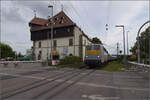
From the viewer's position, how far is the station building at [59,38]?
141ft

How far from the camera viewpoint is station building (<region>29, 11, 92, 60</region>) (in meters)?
42.9

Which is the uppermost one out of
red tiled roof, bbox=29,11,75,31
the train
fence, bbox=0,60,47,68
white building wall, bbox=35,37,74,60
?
red tiled roof, bbox=29,11,75,31

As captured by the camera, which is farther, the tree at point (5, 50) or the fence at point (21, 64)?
the tree at point (5, 50)

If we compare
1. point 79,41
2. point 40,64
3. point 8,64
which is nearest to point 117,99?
point 40,64

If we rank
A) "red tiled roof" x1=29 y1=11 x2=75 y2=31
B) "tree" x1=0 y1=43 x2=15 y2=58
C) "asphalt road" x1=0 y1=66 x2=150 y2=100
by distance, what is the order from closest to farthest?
1. "asphalt road" x1=0 y1=66 x2=150 y2=100
2. "red tiled roof" x1=29 y1=11 x2=75 y2=31
3. "tree" x1=0 y1=43 x2=15 y2=58

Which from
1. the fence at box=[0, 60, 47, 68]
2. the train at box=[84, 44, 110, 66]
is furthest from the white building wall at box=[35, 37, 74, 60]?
the train at box=[84, 44, 110, 66]

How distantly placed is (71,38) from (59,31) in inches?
204

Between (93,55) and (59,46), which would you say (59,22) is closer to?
(59,46)

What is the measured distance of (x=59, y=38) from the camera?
150 ft

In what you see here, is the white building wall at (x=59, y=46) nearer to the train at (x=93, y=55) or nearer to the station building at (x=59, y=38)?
the station building at (x=59, y=38)

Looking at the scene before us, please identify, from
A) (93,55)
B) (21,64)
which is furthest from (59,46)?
(93,55)

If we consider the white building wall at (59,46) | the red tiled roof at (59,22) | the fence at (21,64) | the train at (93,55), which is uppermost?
the red tiled roof at (59,22)

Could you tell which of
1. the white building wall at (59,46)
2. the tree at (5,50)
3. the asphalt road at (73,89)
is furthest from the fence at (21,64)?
the tree at (5,50)

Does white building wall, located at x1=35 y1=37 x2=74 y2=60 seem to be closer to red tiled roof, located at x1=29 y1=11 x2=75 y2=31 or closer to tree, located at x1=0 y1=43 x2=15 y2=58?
red tiled roof, located at x1=29 y1=11 x2=75 y2=31
